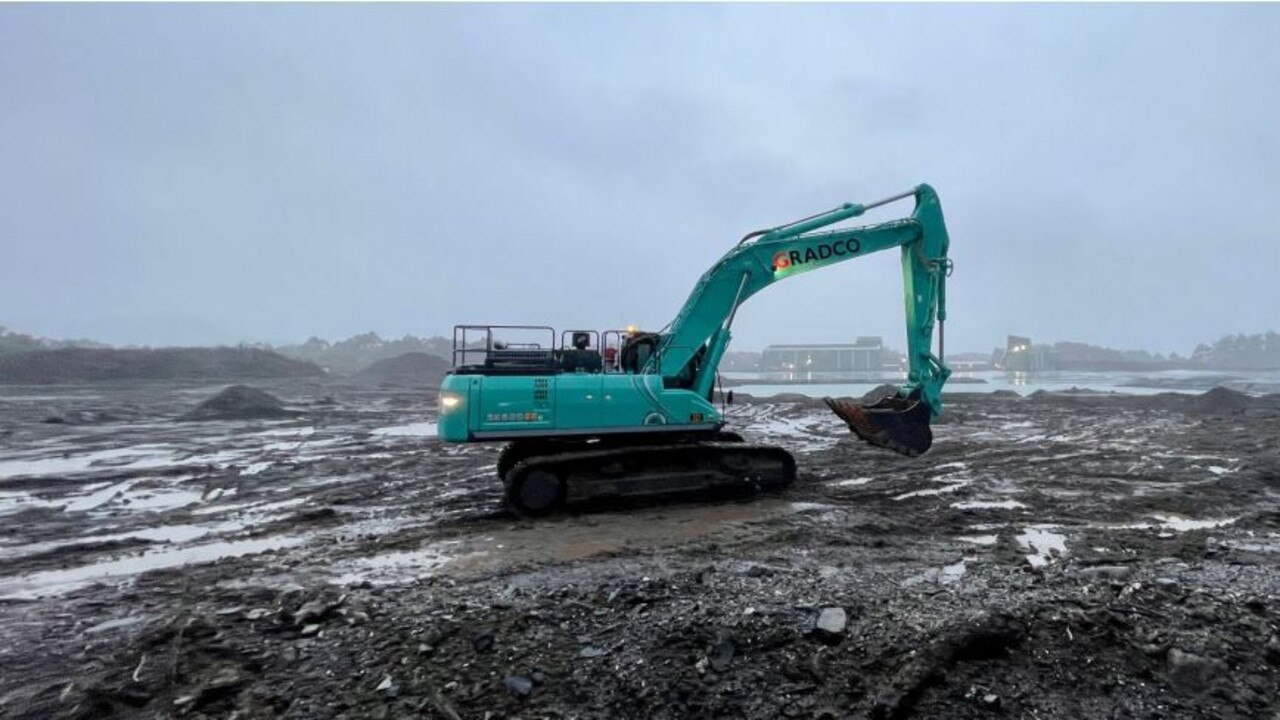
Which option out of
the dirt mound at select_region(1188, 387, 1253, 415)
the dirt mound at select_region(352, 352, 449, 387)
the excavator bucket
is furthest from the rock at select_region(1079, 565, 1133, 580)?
the dirt mound at select_region(352, 352, 449, 387)

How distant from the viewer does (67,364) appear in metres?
35.9

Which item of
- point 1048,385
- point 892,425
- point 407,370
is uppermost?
point 407,370

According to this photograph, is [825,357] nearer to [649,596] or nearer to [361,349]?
[361,349]

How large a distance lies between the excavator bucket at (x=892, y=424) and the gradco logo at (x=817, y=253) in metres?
2.16

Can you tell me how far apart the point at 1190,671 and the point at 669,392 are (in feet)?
18.3

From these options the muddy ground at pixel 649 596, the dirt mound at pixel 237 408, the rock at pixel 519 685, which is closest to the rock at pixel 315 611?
the muddy ground at pixel 649 596

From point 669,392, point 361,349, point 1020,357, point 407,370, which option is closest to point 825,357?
point 1020,357

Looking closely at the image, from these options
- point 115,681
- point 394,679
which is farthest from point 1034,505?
point 115,681

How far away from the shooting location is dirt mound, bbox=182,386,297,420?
760 inches

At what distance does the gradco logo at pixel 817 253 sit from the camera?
892 cm

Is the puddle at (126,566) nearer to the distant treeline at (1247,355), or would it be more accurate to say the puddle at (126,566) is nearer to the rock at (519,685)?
the rock at (519,685)

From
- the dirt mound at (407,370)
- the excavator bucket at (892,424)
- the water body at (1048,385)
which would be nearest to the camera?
the excavator bucket at (892,424)

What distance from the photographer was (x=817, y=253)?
8961mm

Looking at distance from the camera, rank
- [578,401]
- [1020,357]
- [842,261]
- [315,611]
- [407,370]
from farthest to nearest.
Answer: [1020,357] < [407,370] < [842,261] < [578,401] < [315,611]
